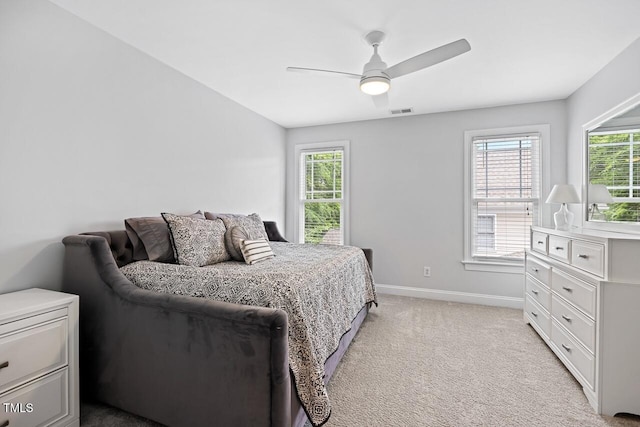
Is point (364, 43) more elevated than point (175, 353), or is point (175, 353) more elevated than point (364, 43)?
point (364, 43)

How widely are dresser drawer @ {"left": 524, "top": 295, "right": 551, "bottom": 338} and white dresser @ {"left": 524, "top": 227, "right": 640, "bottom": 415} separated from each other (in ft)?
1.11

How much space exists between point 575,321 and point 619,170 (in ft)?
4.19

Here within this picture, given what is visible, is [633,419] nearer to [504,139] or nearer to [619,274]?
[619,274]

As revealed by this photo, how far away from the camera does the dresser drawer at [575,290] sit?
1833 mm

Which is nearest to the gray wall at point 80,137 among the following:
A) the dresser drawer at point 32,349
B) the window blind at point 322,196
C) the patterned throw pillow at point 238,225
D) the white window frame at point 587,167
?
the patterned throw pillow at point 238,225

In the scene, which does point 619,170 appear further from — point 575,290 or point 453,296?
point 453,296

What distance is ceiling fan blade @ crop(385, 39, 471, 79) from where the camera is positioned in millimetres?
1874

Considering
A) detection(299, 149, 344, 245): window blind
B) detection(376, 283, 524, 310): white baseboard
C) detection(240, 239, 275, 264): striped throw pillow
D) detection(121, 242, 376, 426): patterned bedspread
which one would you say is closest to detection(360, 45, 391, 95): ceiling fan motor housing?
detection(121, 242, 376, 426): patterned bedspread

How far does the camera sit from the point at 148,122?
100 inches

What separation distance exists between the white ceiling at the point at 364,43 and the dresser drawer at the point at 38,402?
86.6 inches

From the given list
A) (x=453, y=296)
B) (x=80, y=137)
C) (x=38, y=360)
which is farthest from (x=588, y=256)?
(x=80, y=137)

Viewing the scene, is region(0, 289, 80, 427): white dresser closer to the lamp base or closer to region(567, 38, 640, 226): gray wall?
the lamp base

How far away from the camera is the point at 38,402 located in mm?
1426

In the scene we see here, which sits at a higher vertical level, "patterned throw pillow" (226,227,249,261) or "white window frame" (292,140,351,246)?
"white window frame" (292,140,351,246)
